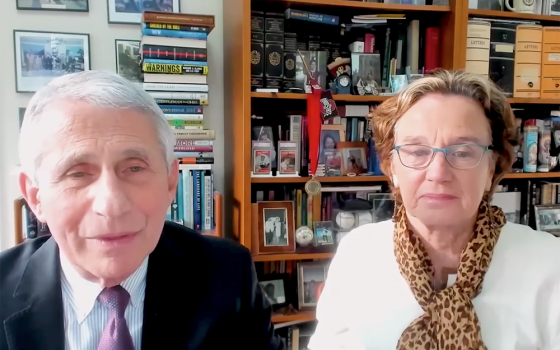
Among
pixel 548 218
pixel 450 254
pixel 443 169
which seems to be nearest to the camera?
pixel 443 169

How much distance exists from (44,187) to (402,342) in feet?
2.93

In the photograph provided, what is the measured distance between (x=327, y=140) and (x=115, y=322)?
57.2 inches

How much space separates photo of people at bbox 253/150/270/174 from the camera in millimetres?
2016

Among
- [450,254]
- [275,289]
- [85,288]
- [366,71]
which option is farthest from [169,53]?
[450,254]

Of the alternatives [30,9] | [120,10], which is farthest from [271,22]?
[30,9]

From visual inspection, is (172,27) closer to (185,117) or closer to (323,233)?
(185,117)

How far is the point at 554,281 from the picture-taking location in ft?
3.66

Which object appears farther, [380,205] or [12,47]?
[380,205]

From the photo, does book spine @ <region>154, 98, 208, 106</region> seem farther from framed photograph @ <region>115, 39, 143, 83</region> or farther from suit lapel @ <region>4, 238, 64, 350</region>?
suit lapel @ <region>4, 238, 64, 350</region>

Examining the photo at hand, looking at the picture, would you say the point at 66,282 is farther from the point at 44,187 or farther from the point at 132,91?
the point at 132,91

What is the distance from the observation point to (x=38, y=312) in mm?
868

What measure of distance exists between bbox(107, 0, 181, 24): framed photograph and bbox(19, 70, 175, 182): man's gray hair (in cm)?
140

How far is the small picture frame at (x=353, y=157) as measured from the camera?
215cm

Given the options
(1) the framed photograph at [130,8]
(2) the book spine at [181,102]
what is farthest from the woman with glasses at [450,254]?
(1) the framed photograph at [130,8]
